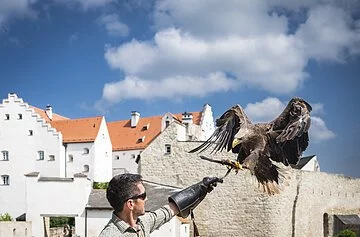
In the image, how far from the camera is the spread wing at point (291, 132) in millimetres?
4562

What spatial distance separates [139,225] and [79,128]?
121 feet

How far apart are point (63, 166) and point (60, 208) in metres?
15.3

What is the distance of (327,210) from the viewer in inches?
1234

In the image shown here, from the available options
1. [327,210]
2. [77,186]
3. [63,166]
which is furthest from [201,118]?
[77,186]

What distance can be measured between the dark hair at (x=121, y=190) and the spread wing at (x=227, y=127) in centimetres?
229

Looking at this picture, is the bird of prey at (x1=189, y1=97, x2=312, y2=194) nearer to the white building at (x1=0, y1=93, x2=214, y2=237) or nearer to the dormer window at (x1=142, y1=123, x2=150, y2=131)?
the white building at (x1=0, y1=93, x2=214, y2=237)

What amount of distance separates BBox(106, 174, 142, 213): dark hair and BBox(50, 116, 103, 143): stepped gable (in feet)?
117

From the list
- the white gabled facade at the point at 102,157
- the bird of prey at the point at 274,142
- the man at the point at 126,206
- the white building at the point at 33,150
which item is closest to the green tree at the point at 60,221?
the white building at the point at 33,150

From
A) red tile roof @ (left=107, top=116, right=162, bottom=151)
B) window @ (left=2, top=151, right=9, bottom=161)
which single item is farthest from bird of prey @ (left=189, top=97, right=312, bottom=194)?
red tile roof @ (left=107, top=116, right=162, bottom=151)

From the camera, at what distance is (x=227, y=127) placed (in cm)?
555

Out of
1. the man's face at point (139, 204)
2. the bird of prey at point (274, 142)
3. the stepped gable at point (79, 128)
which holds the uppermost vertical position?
the stepped gable at point (79, 128)

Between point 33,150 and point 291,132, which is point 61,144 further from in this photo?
point 291,132

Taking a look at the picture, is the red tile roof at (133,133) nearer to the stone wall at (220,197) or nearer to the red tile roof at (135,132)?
the red tile roof at (135,132)

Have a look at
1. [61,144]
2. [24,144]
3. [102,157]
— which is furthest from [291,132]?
[102,157]
